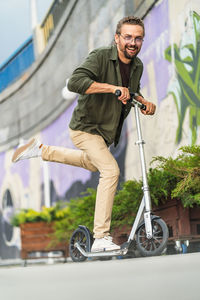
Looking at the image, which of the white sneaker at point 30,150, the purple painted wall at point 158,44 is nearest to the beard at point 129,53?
the white sneaker at point 30,150

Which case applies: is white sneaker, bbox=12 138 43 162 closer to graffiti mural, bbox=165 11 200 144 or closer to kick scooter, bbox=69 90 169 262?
kick scooter, bbox=69 90 169 262

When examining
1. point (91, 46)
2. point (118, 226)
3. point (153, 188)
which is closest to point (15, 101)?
point (91, 46)

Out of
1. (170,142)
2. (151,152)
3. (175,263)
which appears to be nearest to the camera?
(175,263)

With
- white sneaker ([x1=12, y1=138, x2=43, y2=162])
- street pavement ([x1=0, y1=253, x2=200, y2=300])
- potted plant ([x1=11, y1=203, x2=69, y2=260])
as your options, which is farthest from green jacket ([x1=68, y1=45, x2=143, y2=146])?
potted plant ([x1=11, y1=203, x2=69, y2=260])

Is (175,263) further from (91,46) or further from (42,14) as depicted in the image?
A: (42,14)

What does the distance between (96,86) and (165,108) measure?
2957mm

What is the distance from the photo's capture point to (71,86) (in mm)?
3465

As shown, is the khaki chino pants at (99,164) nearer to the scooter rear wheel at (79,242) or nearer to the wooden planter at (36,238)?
the scooter rear wheel at (79,242)

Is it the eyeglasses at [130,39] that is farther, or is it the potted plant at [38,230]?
the potted plant at [38,230]

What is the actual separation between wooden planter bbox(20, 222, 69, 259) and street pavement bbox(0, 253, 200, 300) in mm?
5585

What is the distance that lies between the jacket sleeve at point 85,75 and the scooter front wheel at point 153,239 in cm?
95

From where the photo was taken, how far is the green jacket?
355 cm

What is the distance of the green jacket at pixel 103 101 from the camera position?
355 cm

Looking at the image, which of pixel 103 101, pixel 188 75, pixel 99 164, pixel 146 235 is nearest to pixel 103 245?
pixel 146 235
